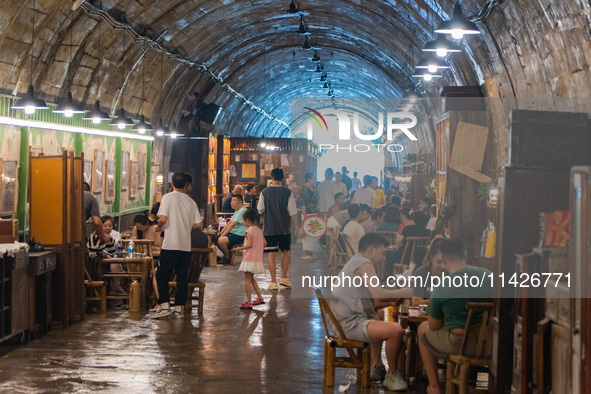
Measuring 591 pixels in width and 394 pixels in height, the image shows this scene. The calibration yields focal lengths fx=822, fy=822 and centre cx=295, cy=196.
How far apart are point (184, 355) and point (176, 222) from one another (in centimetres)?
216

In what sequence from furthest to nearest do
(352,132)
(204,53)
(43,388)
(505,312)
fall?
(204,53) < (352,132) < (43,388) < (505,312)

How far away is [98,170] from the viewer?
49.9 ft

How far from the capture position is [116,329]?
8.91 meters

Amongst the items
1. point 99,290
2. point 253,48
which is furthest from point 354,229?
point 253,48

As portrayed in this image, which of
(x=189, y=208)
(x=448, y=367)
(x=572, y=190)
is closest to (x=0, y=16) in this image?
(x=189, y=208)

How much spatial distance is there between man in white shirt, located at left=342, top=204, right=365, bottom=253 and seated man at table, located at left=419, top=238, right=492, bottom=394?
4159 mm

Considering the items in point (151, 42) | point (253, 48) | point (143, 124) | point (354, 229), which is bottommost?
point (354, 229)

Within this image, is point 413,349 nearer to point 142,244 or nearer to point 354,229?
point 354,229

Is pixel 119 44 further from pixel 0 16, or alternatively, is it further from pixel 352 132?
pixel 352 132

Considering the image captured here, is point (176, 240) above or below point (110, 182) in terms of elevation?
below

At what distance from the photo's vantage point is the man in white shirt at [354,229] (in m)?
10.4

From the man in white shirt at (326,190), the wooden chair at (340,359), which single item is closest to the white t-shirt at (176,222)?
the man in white shirt at (326,190)

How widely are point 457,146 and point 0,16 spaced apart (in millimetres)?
6353

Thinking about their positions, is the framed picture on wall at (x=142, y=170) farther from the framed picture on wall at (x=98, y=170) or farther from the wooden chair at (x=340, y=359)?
the wooden chair at (x=340, y=359)
